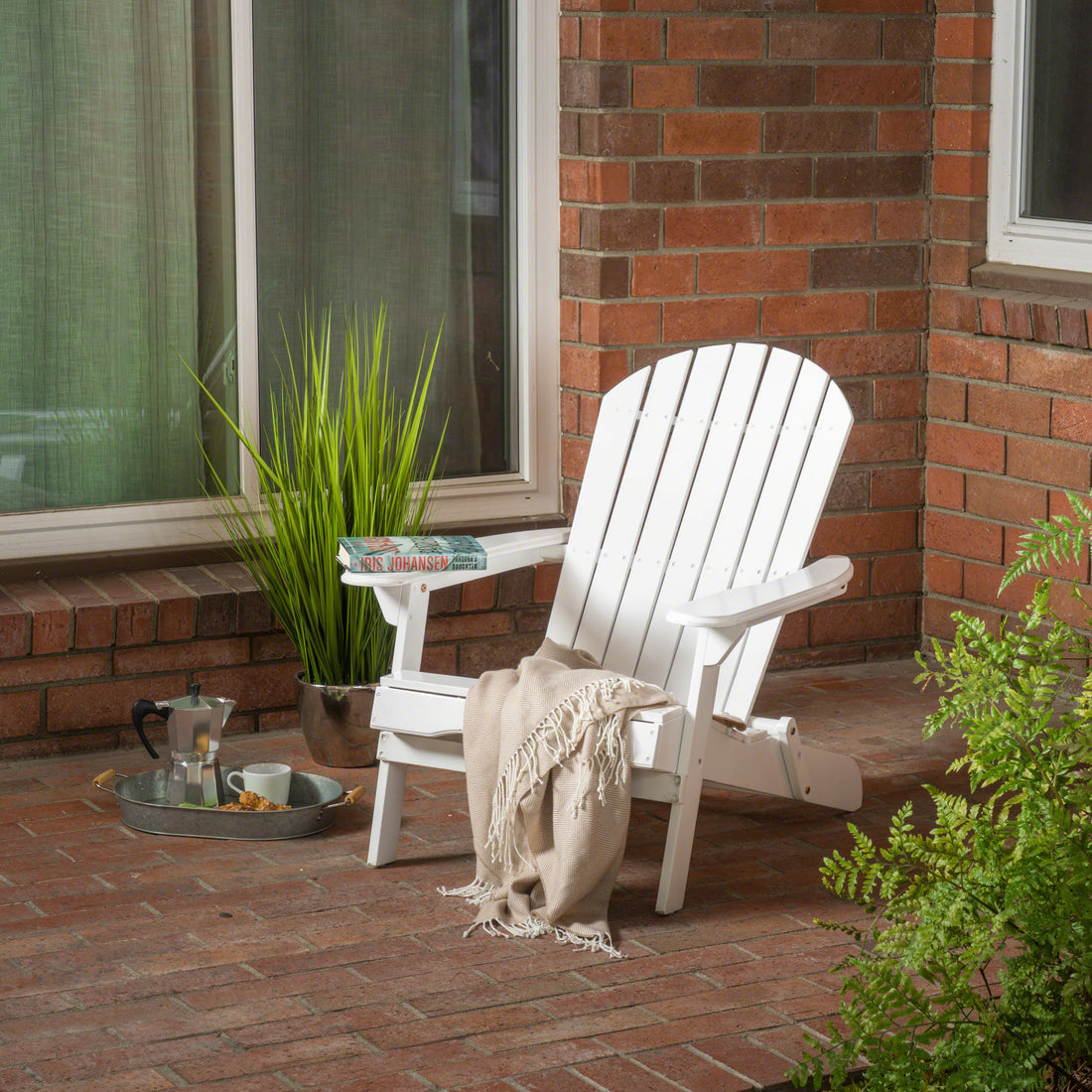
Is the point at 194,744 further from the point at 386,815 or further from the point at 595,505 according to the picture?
the point at 595,505

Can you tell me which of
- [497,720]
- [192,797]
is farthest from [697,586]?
[192,797]

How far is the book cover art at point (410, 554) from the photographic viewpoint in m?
3.41

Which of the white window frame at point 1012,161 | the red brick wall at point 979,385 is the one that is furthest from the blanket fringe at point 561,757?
the white window frame at point 1012,161

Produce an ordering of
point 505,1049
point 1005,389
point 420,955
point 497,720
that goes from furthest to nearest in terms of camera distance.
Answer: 1. point 1005,389
2. point 497,720
3. point 420,955
4. point 505,1049

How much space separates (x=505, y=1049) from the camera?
2.62m

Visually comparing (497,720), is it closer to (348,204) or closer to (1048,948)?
(1048,948)

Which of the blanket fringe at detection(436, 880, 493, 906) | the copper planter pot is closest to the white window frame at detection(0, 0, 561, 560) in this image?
the copper planter pot

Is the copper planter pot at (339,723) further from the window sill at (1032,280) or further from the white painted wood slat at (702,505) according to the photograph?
the window sill at (1032,280)

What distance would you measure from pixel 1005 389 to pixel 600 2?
55.7 inches

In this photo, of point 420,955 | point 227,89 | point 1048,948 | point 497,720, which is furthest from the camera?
point 227,89

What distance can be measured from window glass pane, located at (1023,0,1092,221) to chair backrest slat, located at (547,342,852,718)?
1.18 metres

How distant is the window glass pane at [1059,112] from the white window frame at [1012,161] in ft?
0.07

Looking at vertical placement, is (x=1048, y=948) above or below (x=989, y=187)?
below

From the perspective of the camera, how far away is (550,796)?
3.13 meters
